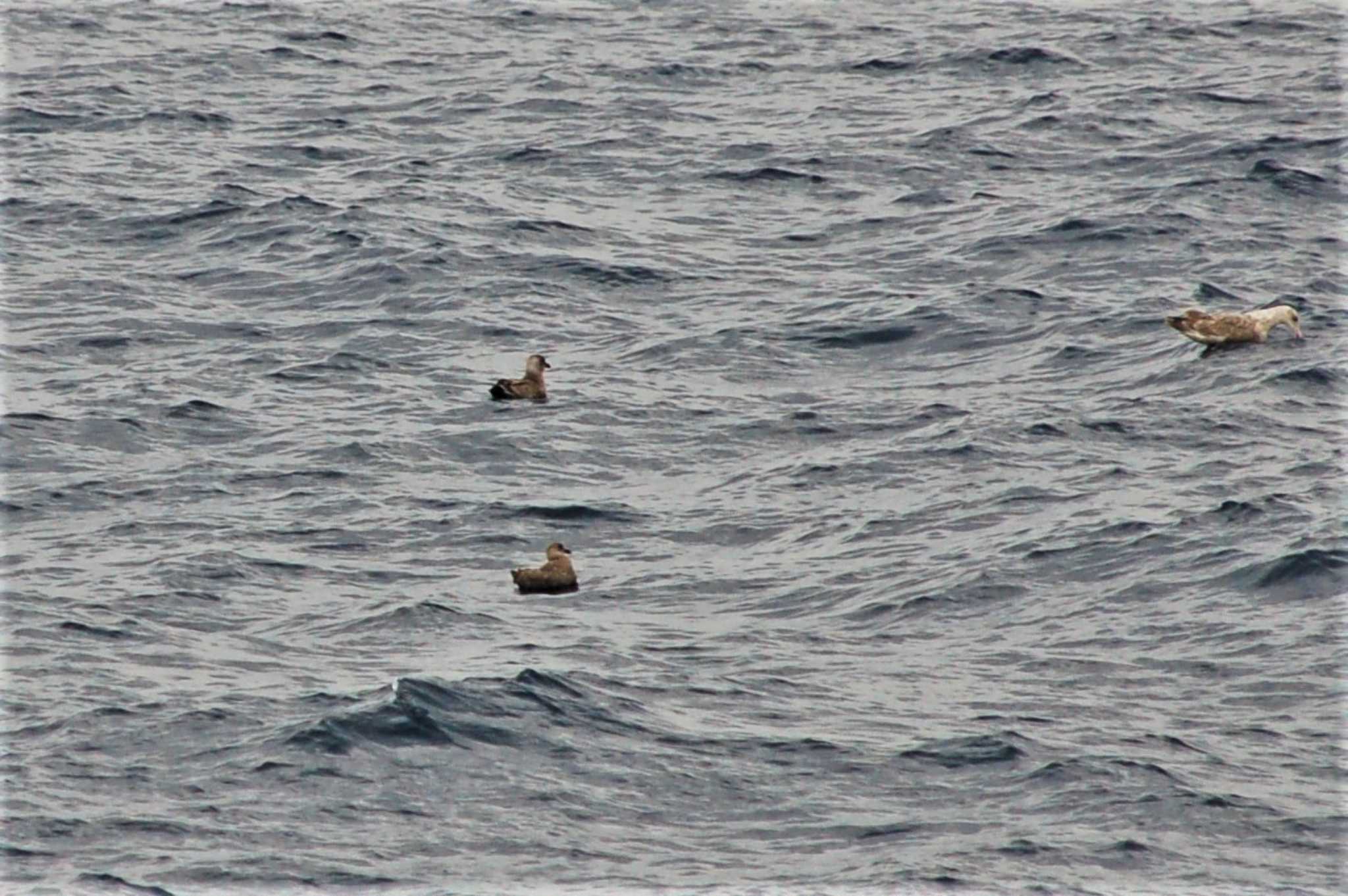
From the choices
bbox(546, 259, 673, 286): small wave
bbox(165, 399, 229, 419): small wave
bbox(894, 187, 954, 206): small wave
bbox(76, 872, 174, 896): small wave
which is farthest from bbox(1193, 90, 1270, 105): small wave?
bbox(76, 872, 174, 896): small wave

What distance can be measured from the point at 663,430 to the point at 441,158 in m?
11.2

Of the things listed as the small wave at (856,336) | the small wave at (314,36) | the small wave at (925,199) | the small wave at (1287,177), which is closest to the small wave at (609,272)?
the small wave at (856,336)

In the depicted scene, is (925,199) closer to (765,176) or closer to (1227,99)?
(765,176)

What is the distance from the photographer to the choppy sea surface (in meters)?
14.0

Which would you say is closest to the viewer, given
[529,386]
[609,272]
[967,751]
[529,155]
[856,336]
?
[967,751]

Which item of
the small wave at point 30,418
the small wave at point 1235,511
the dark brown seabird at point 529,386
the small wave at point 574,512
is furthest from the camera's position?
the dark brown seabird at point 529,386

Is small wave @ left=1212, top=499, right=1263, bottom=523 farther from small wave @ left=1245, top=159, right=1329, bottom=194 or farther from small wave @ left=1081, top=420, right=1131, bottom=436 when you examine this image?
small wave @ left=1245, top=159, right=1329, bottom=194

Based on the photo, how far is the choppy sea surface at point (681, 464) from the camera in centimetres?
1402

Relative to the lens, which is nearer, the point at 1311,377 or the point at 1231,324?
the point at 1311,377

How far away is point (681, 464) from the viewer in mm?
21016

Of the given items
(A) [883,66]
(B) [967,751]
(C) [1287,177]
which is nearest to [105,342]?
(B) [967,751]

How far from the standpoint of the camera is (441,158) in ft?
105

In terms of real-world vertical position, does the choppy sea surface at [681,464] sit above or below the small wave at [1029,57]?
below

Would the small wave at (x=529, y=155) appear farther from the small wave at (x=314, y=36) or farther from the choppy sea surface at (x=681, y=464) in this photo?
the small wave at (x=314, y=36)
